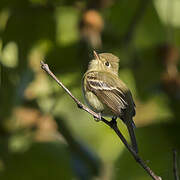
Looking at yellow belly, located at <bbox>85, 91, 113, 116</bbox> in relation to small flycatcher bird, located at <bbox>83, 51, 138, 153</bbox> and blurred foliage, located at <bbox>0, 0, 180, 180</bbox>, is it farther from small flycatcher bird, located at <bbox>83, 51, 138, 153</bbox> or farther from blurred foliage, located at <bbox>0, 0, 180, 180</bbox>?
blurred foliage, located at <bbox>0, 0, 180, 180</bbox>

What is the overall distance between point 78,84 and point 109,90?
0.21m

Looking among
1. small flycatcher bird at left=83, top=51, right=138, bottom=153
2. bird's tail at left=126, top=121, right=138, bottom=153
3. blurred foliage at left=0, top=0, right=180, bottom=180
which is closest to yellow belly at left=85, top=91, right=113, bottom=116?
small flycatcher bird at left=83, top=51, right=138, bottom=153

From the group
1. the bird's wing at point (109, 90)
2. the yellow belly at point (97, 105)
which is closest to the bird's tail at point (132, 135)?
the bird's wing at point (109, 90)

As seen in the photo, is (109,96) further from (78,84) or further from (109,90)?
→ (78,84)

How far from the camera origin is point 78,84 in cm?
391

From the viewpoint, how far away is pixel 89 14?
376 centimetres

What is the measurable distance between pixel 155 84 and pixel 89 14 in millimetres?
660

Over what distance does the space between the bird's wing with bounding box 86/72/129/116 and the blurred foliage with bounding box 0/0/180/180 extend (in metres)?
0.08

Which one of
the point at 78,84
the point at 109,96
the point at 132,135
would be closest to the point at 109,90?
the point at 109,96

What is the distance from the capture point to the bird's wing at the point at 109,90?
3662mm

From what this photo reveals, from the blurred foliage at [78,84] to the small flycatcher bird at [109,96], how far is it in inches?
2.8

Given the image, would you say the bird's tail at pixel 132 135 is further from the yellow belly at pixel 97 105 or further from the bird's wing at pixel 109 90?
the yellow belly at pixel 97 105

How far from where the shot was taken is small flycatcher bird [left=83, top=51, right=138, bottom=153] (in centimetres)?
361

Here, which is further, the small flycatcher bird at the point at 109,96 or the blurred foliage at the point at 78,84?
the small flycatcher bird at the point at 109,96
